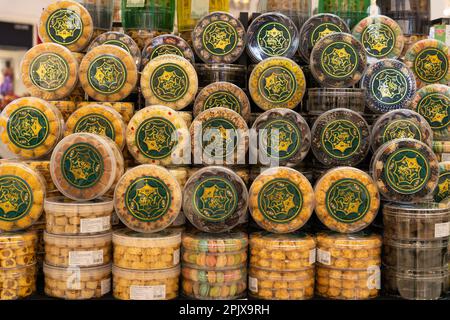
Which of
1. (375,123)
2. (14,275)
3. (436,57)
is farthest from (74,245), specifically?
(436,57)

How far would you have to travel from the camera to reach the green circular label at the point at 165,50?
2391mm

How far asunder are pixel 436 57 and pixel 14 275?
2.12 meters

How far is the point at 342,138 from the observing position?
7.07ft

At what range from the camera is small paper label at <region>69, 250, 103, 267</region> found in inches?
76.1

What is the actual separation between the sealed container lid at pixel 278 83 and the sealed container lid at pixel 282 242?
597 millimetres

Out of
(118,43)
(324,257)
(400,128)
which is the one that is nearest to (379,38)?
(400,128)

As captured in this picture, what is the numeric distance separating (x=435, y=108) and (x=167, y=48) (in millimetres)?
1264

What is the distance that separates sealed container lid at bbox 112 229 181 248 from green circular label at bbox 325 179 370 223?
Answer: 0.61 metres

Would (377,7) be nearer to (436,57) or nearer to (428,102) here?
(436,57)

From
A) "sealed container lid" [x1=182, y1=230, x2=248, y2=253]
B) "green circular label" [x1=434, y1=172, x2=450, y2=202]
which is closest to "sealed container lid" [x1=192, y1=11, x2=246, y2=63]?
"sealed container lid" [x1=182, y1=230, x2=248, y2=253]

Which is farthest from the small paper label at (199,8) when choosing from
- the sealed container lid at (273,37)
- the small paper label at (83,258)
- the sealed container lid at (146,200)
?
the small paper label at (83,258)

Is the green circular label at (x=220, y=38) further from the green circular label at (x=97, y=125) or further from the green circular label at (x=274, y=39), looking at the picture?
the green circular label at (x=97, y=125)
